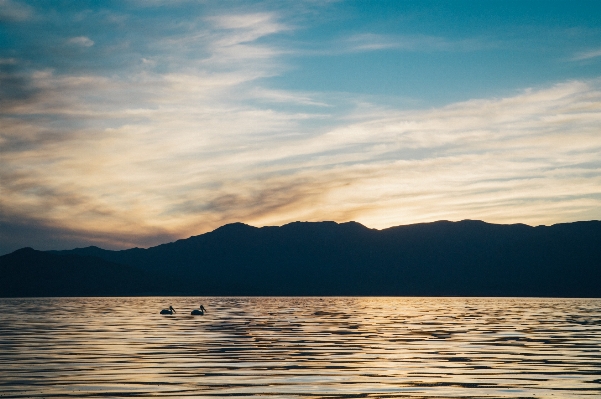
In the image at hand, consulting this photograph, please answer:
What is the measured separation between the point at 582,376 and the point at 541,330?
28.9 meters

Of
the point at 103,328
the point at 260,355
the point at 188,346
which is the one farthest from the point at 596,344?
the point at 103,328

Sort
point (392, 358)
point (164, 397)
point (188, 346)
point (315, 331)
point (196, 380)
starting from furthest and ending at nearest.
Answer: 1. point (315, 331)
2. point (188, 346)
3. point (392, 358)
4. point (196, 380)
5. point (164, 397)

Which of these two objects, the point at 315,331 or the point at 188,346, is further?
the point at 315,331

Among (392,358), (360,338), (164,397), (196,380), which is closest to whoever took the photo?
(164,397)

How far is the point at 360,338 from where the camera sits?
153ft

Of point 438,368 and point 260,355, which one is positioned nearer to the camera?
point 438,368

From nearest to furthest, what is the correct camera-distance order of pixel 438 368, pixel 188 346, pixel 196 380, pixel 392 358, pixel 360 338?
pixel 196 380 < pixel 438 368 < pixel 392 358 < pixel 188 346 < pixel 360 338

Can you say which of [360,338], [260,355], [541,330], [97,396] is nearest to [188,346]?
[260,355]

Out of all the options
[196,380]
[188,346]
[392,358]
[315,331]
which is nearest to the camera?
[196,380]

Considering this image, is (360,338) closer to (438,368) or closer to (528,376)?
(438,368)

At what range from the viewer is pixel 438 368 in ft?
98.0

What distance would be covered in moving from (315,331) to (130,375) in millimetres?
27689

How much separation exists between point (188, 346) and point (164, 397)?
18659mm

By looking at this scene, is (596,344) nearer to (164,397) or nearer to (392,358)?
(392,358)
